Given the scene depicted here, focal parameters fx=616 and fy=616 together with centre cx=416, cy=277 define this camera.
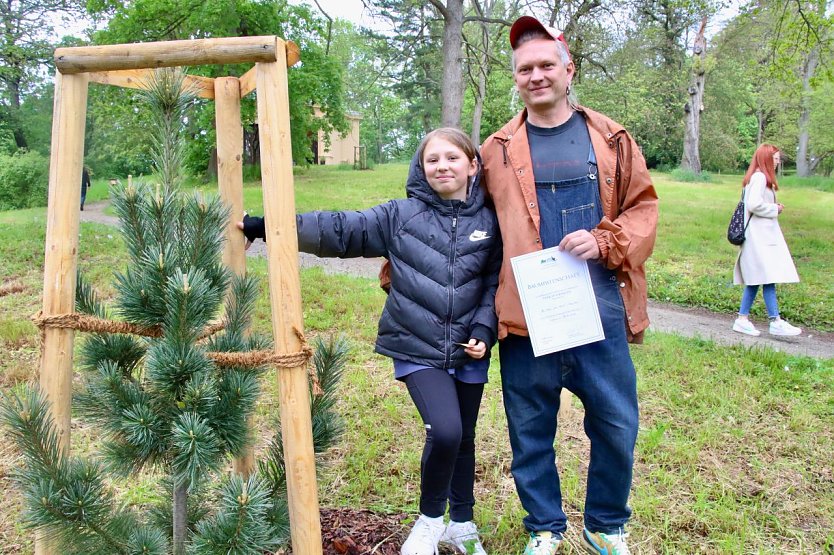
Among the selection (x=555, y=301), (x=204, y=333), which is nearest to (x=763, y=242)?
(x=555, y=301)

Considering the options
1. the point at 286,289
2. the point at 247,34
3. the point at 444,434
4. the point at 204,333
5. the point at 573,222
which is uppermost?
the point at 247,34

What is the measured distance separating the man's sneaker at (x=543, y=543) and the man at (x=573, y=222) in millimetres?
A: 350

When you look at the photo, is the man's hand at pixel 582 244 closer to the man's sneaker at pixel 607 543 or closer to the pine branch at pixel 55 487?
the man's sneaker at pixel 607 543

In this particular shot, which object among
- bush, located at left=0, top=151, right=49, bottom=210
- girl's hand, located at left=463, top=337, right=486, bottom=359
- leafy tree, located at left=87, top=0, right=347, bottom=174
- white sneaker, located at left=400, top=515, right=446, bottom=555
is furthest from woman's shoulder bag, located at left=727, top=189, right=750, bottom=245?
bush, located at left=0, top=151, right=49, bottom=210

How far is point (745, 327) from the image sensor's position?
682 cm

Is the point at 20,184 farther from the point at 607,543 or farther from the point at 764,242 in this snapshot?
the point at 607,543

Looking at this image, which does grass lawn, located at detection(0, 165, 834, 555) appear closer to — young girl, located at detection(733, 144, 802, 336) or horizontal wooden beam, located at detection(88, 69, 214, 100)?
horizontal wooden beam, located at detection(88, 69, 214, 100)

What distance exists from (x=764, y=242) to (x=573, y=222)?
206 inches

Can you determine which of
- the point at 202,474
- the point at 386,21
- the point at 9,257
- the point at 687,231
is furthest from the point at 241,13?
the point at 202,474

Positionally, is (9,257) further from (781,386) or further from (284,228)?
(781,386)

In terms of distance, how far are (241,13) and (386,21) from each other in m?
8.18

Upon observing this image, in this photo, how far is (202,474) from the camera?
1883 mm

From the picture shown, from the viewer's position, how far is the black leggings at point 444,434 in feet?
7.82

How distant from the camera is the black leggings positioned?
7.82 ft
